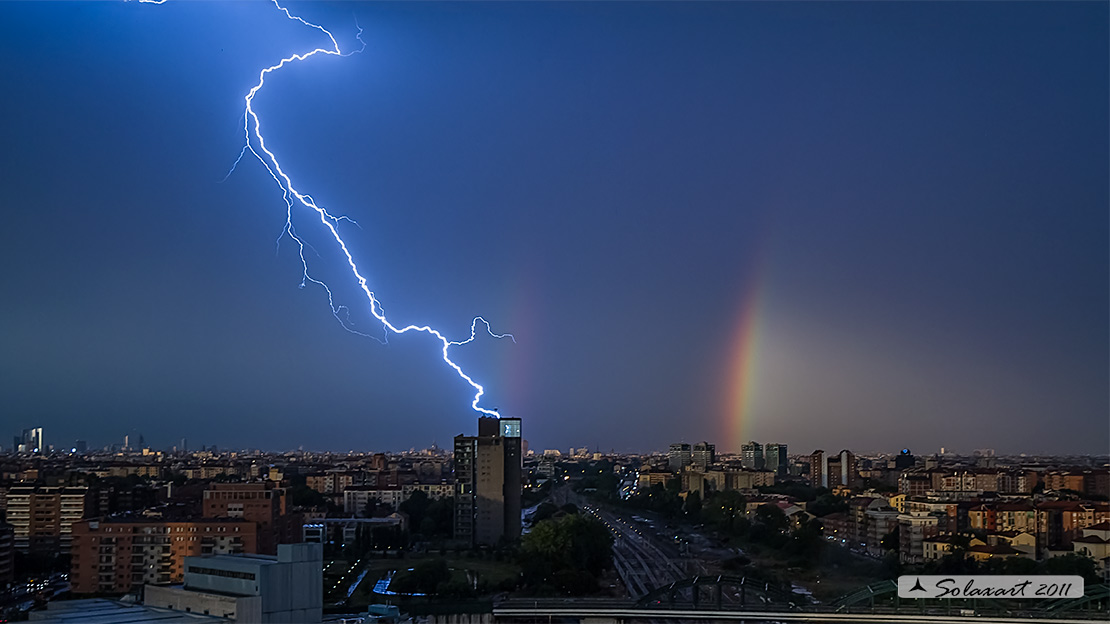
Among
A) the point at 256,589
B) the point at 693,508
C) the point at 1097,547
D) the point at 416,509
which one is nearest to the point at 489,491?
the point at 416,509

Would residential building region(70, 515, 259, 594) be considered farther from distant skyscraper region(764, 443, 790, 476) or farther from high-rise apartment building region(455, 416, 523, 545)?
distant skyscraper region(764, 443, 790, 476)

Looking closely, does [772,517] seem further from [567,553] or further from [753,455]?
[753,455]

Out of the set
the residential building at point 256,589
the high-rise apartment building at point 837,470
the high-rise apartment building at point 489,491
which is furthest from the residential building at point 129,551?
the high-rise apartment building at point 837,470

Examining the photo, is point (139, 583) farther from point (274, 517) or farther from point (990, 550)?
point (990, 550)

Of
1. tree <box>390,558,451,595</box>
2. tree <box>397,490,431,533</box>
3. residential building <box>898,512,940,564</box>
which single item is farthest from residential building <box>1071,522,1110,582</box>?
tree <box>397,490,431,533</box>

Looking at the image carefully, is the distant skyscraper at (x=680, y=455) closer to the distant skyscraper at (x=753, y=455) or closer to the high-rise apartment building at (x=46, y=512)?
the distant skyscraper at (x=753, y=455)

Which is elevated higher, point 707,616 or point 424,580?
point 707,616

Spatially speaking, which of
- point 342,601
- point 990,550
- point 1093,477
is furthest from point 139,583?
point 1093,477
